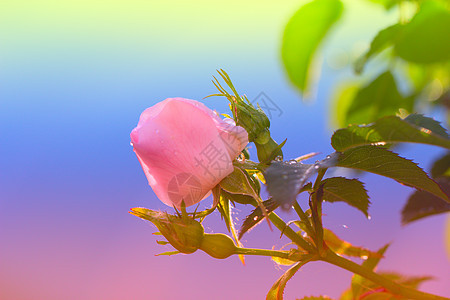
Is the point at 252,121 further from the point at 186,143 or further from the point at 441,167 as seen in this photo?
the point at 441,167

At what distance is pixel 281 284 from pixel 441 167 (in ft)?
1.21

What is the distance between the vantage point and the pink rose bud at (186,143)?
30 centimetres

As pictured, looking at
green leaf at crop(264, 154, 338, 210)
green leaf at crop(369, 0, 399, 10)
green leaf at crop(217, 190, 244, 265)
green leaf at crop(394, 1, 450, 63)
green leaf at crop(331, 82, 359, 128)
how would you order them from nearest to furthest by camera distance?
green leaf at crop(264, 154, 338, 210), green leaf at crop(217, 190, 244, 265), green leaf at crop(394, 1, 450, 63), green leaf at crop(369, 0, 399, 10), green leaf at crop(331, 82, 359, 128)

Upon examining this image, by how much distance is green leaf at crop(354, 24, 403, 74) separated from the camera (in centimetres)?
52

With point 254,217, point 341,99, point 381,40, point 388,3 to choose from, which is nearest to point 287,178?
point 254,217

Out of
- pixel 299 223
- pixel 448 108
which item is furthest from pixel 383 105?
pixel 299 223

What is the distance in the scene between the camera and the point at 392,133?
0.26 metres

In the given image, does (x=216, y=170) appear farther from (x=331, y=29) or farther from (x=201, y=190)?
(x=331, y=29)

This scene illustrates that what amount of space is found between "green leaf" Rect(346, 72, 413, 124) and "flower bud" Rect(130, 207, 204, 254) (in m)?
0.46

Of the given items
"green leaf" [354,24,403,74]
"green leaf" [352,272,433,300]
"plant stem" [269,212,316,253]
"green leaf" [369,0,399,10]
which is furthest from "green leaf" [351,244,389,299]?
"green leaf" [369,0,399,10]

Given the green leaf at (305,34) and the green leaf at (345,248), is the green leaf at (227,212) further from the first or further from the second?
the green leaf at (305,34)

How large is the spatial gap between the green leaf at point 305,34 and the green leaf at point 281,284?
31 cm

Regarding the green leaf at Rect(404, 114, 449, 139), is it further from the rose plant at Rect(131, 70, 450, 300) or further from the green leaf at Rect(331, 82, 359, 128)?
the green leaf at Rect(331, 82, 359, 128)

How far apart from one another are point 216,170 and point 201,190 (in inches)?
0.9
